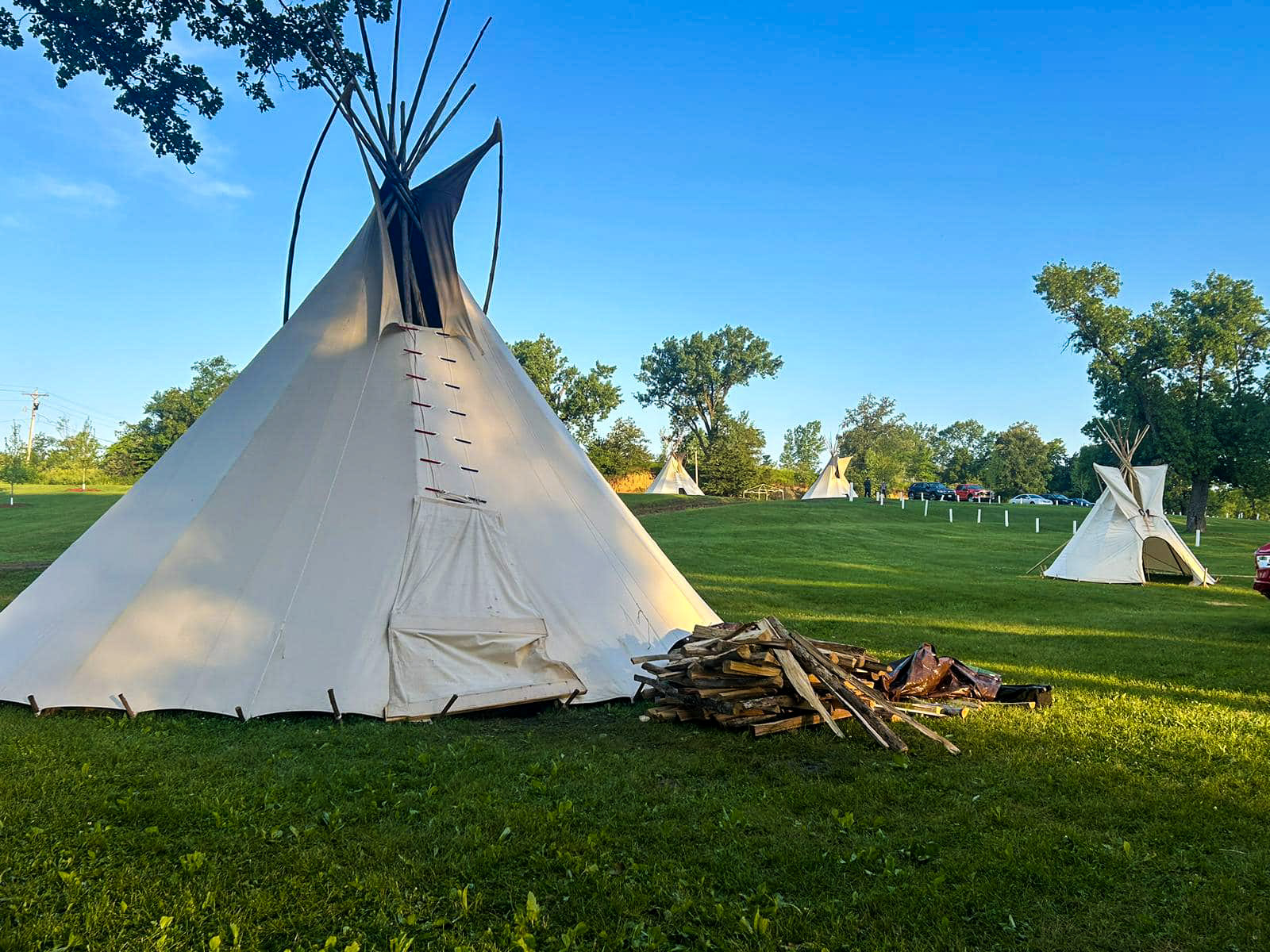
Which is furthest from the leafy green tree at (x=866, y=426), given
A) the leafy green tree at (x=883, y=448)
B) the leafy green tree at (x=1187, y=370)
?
the leafy green tree at (x=1187, y=370)

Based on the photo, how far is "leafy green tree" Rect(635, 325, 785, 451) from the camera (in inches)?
2729

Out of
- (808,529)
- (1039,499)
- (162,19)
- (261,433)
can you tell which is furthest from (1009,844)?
(1039,499)

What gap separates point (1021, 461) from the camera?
74.6 metres

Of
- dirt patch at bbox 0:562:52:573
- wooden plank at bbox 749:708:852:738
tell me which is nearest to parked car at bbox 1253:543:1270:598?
wooden plank at bbox 749:708:852:738

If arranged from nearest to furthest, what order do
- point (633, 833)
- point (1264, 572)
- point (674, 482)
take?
point (633, 833), point (1264, 572), point (674, 482)

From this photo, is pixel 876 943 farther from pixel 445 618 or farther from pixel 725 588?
pixel 725 588

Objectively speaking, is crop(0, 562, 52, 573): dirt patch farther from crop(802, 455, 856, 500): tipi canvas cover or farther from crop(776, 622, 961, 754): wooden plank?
crop(802, 455, 856, 500): tipi canvas cover

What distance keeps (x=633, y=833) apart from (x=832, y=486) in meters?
48.8

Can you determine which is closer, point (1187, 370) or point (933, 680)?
point (933, 680)

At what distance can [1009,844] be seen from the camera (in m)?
3.86

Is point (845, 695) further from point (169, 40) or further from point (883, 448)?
point (883, 448)

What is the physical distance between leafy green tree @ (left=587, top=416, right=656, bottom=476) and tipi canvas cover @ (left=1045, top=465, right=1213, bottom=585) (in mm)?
38375

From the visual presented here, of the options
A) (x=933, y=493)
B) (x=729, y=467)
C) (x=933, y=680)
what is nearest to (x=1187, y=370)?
(x=933, y=493)

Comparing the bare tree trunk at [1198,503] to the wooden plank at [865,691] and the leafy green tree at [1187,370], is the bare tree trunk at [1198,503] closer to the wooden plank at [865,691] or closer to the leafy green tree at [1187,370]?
the leafy green tree at [1187,370]
